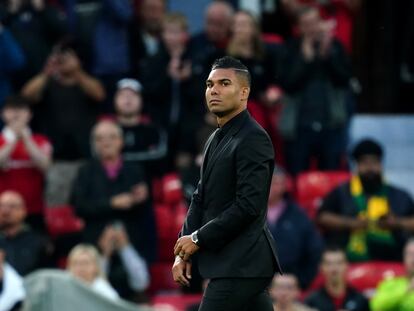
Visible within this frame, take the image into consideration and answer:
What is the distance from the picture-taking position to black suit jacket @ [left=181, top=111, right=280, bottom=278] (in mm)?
6469

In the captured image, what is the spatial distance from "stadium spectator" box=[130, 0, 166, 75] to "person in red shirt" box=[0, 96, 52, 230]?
5.27 feet

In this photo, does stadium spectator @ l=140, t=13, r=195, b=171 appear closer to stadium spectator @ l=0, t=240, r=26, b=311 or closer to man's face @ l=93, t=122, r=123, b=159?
man's face @ l=93, t=122, r=123, b=159

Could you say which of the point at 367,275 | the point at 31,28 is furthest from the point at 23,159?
the point at 367,275

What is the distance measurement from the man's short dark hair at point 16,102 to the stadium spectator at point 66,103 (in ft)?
1.55

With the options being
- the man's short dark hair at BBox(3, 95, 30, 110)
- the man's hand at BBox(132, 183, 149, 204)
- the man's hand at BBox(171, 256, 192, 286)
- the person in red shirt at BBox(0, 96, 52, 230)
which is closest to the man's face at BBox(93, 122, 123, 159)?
the man's hand at BBox(132, 183, 149, 204)

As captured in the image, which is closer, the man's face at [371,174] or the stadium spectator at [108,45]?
the man's face at [371,174]

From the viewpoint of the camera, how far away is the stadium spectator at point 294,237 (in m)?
11.3

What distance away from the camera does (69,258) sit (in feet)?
35.8

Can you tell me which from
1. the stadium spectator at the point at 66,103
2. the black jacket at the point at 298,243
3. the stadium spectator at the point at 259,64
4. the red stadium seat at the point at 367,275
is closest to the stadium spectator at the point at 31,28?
the stadium spectator at the point at 66,103

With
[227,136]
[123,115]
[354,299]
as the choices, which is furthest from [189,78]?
[227,136]

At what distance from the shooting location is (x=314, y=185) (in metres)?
12.3

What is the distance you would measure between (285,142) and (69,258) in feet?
8.54

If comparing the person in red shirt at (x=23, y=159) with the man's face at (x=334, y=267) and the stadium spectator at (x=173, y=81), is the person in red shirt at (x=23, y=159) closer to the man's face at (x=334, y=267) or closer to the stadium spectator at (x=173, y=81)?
the stadium spectator at (x=173, y=81)

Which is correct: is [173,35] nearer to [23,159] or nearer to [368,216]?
[23,159]
